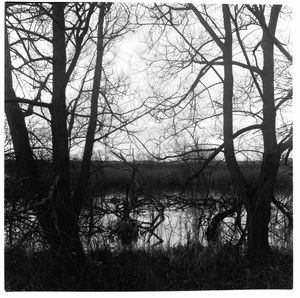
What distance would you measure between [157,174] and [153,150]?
0.84 feet

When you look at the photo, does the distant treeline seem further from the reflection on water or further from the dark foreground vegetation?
the dark foreground vegetation

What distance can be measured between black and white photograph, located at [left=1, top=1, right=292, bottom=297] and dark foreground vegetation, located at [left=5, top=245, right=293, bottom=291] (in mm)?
14

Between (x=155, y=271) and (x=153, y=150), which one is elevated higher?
(x=153, y=150)

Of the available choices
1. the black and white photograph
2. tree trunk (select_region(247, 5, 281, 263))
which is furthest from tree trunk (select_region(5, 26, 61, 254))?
tree trunk (select_region(247, 5, 281, 263))

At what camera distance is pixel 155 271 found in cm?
390

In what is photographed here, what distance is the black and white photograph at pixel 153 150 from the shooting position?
13.0 ft

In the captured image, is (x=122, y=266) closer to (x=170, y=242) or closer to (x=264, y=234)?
(x=170, y=242)

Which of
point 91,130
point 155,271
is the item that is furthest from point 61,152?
point 155,271

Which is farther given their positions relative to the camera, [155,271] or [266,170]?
[266,170]

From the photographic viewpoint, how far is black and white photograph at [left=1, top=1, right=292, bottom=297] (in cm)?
395

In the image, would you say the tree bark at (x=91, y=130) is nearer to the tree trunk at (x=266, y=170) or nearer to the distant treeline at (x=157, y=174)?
the distant treeline at (x=157, y=174)

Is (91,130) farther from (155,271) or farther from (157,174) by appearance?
(155,271)

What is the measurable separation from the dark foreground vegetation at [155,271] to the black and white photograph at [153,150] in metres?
0.01

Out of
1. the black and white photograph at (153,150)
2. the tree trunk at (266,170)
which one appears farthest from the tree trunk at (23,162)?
the tree trunk at (266,170)
